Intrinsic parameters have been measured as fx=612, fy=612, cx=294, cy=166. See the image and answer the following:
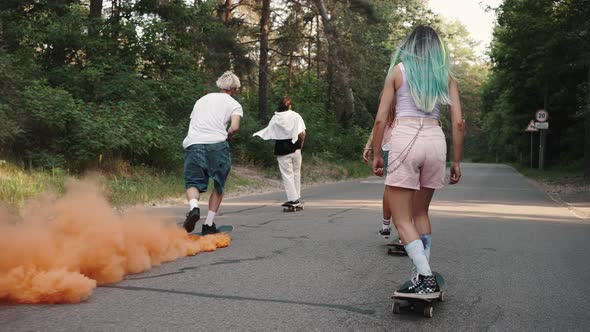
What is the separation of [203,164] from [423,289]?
375cm

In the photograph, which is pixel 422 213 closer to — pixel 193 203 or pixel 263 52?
pixel 193 203

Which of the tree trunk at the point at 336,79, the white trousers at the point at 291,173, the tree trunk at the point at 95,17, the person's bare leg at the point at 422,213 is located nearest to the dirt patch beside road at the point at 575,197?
the white trousers at the point at 291,173

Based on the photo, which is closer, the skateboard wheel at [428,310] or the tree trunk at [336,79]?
the skateboard wheel at [428,310]

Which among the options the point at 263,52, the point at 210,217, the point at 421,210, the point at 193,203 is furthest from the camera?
the point at 263,52

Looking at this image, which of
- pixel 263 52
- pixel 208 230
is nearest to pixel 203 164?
pixel 208 230

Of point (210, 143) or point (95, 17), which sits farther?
point (95, 17)

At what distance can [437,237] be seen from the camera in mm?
8148

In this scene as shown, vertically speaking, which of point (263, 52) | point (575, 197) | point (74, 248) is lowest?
point (575, 197)

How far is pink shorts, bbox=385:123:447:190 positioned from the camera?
13.9ft

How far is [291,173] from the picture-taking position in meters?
11.1

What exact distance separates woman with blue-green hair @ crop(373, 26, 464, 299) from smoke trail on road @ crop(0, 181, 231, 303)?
2.24 meters

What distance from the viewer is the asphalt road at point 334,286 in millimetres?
3951

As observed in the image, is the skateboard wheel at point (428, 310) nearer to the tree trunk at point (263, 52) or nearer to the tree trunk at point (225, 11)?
the tree trunk at point (263, 52)

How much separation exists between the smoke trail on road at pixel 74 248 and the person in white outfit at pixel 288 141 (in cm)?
504
